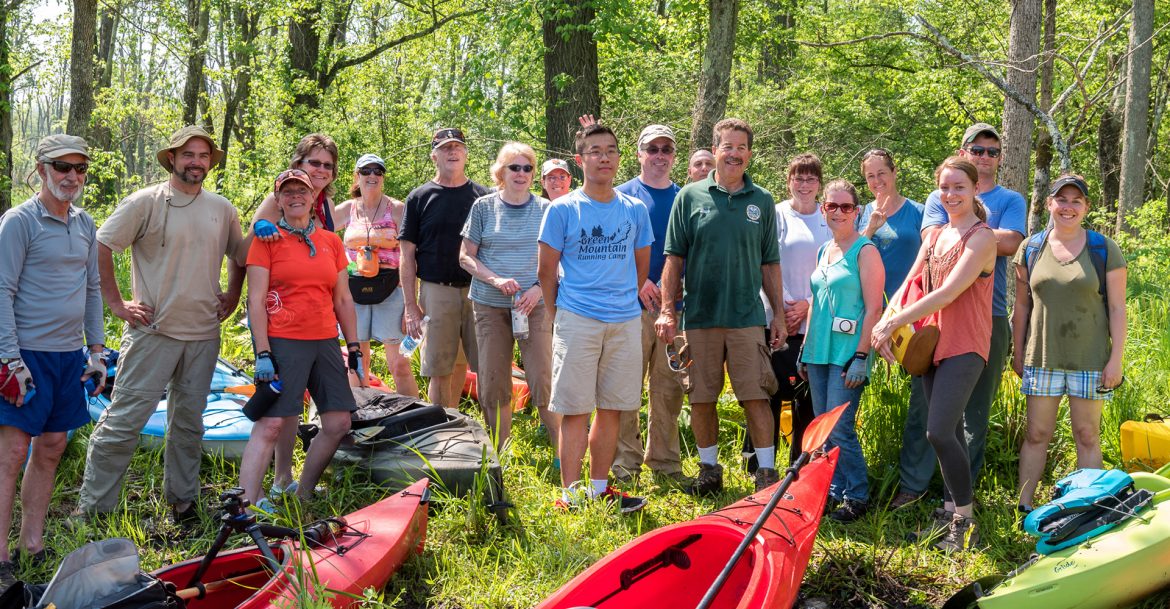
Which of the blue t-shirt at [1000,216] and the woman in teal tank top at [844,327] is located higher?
the blue t-shirt at [1000,216]

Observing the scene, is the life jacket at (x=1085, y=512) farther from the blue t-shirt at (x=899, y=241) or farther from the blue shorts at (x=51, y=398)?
the blue shorts at (x=51, y=398)

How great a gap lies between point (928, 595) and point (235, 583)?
310cm

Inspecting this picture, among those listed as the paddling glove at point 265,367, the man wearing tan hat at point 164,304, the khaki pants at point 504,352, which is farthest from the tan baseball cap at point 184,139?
the khaki pants at point 504,352

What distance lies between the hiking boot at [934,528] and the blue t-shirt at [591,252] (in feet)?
6.24

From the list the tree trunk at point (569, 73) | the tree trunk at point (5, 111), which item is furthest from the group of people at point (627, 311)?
the tree trunk at point (5, 111)

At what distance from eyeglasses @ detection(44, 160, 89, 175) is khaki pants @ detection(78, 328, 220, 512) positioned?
2.99ft

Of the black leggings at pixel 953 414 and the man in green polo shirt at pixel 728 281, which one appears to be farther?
the man in green polo shirt at pixel 728 281

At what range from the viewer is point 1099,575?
12.5 feet

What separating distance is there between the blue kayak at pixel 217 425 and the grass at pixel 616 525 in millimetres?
102

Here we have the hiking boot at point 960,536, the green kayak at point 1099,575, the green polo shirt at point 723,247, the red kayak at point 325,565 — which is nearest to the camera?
the red kayak at point 325,565

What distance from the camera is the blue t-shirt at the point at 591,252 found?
4961 mm

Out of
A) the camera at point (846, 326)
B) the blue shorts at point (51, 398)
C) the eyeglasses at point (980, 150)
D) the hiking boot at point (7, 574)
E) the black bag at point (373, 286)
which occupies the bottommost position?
the hiking boot at point (7, 574)

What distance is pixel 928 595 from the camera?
14.0 feet

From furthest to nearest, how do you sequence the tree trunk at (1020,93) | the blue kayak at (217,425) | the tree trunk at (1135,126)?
the tree trunk at (1135,126), the tree trunk at (1020,93), the blue kayak at (217,425)
